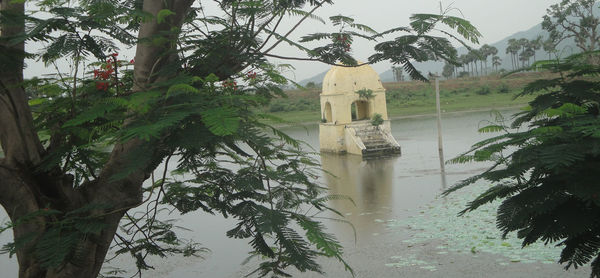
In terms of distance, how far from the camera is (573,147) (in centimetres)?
136

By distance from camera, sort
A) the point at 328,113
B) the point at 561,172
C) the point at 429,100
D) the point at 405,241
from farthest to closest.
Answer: the point at 429,100 → the point at 328,113 → the point at 405,241 → the point at 561,172

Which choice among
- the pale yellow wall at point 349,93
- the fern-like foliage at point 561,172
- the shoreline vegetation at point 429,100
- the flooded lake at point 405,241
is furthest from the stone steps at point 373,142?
the fern-like foliage at point 561,172

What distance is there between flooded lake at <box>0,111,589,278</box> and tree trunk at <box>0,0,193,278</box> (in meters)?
1.11

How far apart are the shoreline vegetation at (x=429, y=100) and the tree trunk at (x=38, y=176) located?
2285 centimetres

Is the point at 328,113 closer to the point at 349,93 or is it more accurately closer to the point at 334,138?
the point at 334,138

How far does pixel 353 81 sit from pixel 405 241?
9.31 metres

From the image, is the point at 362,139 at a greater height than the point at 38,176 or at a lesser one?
lesser

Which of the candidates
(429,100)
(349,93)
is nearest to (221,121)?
(349,93)

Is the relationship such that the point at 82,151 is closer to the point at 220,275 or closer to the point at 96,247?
the point at 96,247

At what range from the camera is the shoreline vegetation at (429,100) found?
2689cm

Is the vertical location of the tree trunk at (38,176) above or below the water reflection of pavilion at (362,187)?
above

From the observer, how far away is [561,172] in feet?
5.03

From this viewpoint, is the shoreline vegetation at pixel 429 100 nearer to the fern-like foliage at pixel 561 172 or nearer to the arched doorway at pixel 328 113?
the arched doorway at pixel 328 113

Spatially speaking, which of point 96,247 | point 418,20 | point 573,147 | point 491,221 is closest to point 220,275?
point 491,221
